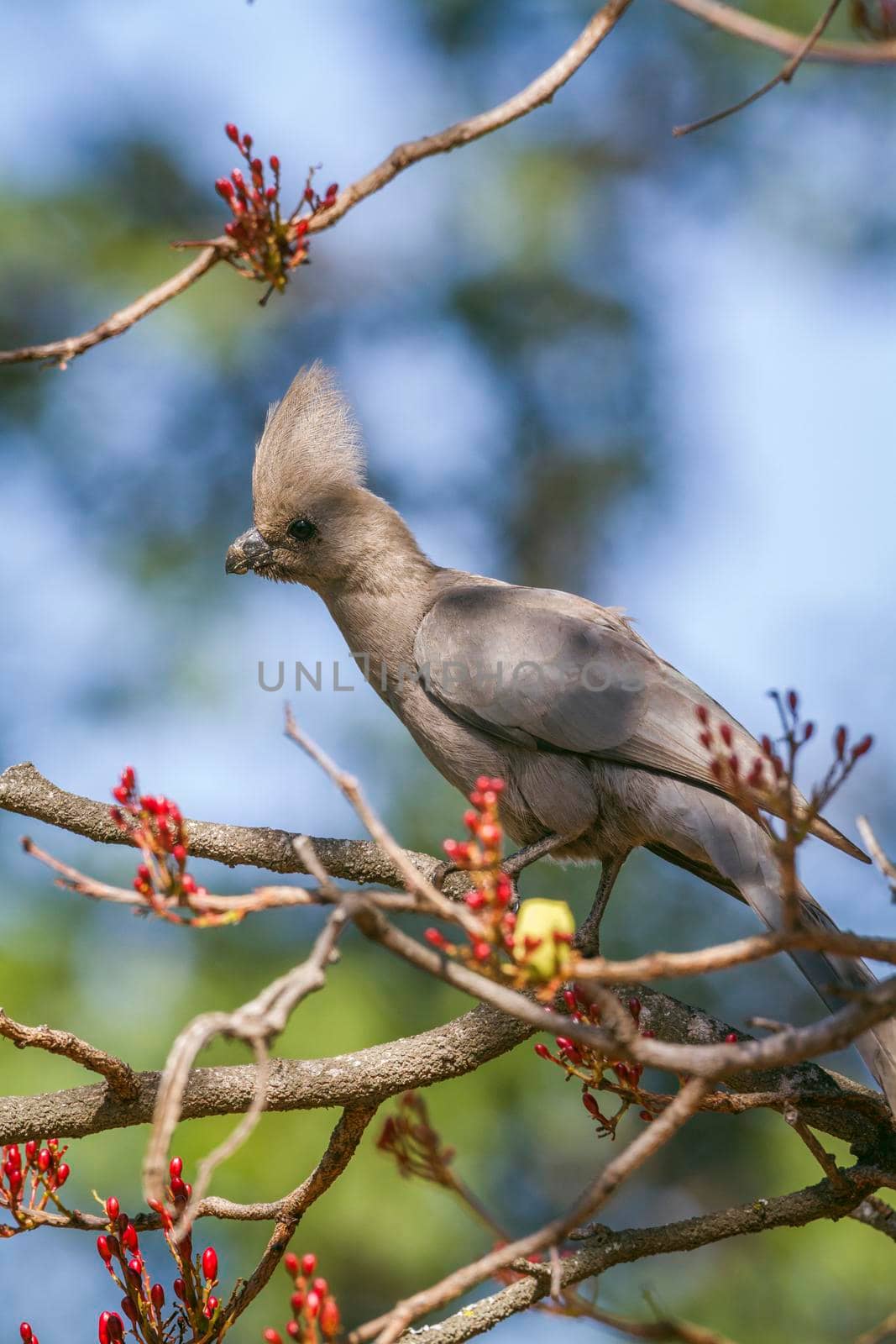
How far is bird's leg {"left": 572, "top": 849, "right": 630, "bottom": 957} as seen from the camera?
14.1 ft

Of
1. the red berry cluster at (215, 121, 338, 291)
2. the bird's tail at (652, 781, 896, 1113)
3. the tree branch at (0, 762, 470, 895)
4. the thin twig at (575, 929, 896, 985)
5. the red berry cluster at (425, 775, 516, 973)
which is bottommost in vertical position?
the thin twig at (575, 929, 896, 985)

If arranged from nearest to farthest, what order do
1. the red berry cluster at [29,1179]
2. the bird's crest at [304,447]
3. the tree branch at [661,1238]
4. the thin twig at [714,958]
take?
the thin twig at [714,958] → the red berry cluster at [29,1179] → the tree branch at [661,1238] → the bird's crest at [304,447]

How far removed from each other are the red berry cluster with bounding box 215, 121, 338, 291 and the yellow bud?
48.7 inches

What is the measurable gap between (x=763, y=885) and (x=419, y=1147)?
5.90 feet

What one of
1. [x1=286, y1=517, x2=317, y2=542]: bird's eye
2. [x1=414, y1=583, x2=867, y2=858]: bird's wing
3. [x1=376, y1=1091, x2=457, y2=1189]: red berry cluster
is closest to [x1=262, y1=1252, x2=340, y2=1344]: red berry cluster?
[x1=376, y1=1091, x2=457, y2=1189]: red berry cluster

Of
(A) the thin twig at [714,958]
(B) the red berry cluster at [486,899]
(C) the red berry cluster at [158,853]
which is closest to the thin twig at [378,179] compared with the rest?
(C) the red berry cluster at [158,853]

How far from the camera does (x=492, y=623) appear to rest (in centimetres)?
460

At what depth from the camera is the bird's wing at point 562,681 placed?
13.8ft

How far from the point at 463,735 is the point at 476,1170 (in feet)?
8.42

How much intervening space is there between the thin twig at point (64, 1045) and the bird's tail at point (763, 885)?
156cm

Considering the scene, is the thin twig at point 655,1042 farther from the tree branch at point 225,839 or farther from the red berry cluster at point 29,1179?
the tree branch at point 225,839

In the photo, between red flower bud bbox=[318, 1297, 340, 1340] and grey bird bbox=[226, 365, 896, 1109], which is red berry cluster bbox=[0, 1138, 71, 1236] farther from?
grey bird bbox=[226, 365, 896, 1109]

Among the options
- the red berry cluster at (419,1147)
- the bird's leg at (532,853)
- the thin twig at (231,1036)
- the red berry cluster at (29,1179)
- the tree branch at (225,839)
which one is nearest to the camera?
the thin twig at (231,1036)

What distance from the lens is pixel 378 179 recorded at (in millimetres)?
2424
